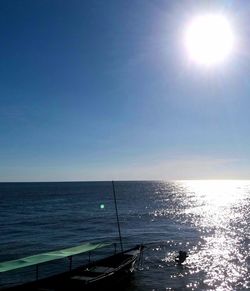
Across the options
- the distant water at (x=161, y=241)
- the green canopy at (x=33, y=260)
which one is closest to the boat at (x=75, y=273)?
the green canopy at (x=33, y=260)

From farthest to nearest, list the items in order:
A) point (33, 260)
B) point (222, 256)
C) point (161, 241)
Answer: point (161, 241)
point (222, 256)
point (33, 260)

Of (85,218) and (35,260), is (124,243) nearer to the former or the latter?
(35,260)

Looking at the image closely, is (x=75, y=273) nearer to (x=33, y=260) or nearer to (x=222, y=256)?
(x=33, y=260)

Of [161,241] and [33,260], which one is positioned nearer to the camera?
[33,260]

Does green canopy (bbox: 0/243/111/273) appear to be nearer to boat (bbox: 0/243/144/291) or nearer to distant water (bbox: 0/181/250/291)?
boat (bbox: 0/243/144/291)

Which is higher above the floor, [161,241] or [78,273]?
[78,273]

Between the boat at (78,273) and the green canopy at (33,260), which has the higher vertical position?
the green canopy at (33,260)

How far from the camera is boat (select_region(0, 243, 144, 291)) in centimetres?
3059

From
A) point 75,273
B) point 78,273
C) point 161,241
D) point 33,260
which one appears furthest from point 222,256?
point 33,260

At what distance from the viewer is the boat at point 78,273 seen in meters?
30.6

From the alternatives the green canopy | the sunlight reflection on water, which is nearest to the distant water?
the sunlight reflection on water

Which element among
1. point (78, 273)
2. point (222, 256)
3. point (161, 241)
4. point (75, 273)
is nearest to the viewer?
point (75, 273)

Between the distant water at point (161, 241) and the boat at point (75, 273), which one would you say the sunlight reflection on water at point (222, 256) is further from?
the boat at point (75, 273)

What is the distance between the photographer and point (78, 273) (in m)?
34.3
